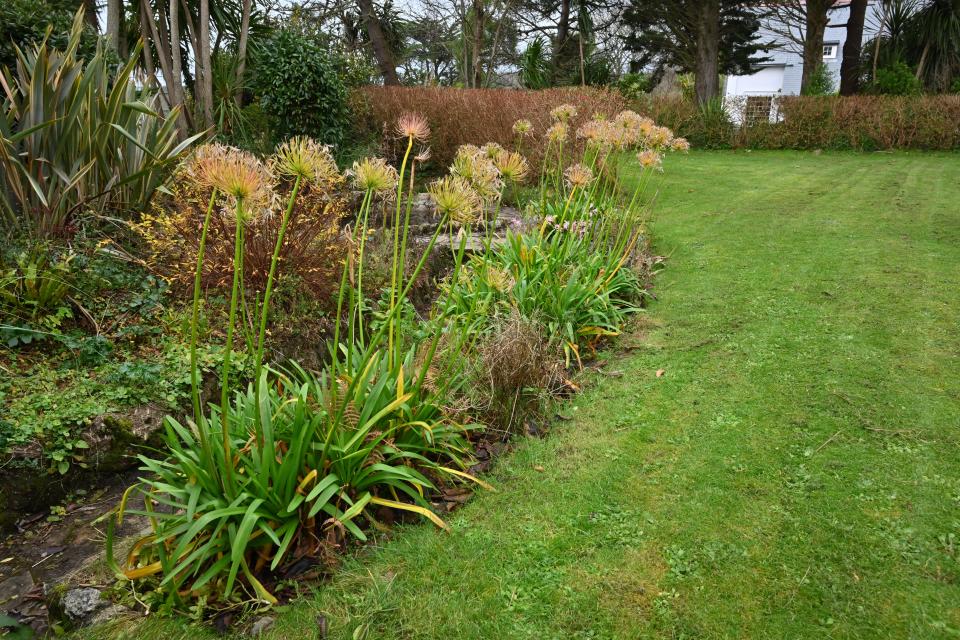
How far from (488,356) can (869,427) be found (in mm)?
1827

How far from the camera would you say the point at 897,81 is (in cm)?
1555

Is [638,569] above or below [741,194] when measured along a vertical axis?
below

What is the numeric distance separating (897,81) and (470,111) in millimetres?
13132

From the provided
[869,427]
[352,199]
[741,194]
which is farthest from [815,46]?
[869,427]

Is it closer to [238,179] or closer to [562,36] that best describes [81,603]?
[238,179]

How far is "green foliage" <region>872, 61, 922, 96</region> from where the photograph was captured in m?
15.1

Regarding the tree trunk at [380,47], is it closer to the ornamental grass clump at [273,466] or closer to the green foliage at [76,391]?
the green foliage at [76,391]

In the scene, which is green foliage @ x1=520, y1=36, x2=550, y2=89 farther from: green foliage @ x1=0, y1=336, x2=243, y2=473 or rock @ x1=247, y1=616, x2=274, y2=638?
rock @ x1=247, y1=616, x2=274, y2=638

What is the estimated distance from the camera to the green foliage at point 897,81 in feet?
49.4

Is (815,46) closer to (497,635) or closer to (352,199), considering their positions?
(352,199)

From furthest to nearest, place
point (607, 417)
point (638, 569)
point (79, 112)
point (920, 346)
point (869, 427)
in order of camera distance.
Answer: point (79, 112) < point (920, 346) < point (607, 417) < point (869, 427) < point (638, 569)

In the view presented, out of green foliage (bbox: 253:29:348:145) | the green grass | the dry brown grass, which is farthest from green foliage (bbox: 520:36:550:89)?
the dry brown grass

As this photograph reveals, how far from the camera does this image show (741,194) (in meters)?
8.27

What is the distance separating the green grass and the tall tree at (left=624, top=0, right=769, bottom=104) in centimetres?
1495
